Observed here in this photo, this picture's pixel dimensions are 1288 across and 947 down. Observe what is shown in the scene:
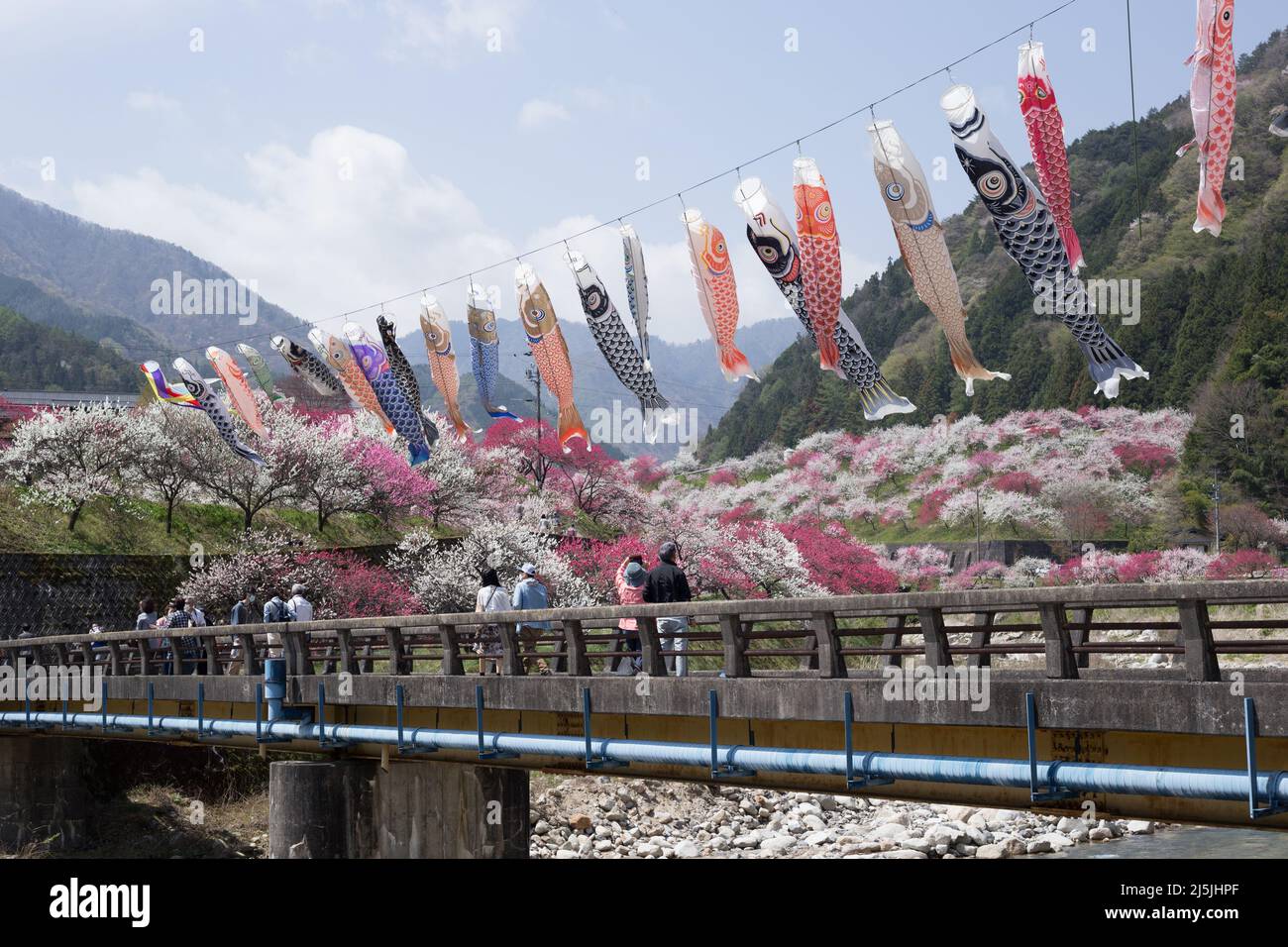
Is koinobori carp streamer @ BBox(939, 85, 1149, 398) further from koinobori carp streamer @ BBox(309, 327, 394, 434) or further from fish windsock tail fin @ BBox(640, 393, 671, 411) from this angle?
koinobori carp streamer @ BBox(309, 327, 394, 434)

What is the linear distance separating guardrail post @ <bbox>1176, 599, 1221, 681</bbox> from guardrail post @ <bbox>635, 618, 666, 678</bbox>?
4573mm

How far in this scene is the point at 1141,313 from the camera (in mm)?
73000

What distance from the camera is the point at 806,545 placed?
46250 millimetres

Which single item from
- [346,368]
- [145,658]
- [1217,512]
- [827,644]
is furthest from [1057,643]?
[1217,512]

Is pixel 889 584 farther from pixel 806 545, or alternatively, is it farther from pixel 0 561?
pixel 0 561

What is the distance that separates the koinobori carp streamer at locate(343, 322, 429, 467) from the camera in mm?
27656

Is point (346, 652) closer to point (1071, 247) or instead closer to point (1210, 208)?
point (1071, 247)

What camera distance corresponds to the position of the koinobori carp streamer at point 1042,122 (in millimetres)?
15016

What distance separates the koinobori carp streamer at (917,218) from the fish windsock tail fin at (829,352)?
6.22 ft

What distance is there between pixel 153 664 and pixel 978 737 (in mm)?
16287

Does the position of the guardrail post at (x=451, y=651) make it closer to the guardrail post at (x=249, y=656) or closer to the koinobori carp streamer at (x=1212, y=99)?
the guardrail post at (x=249, y=656)

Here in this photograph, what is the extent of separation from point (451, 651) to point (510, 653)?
0.99 metres

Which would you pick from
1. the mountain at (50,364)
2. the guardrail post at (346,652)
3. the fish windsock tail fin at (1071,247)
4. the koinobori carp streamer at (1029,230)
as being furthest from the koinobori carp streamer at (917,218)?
the mountain at (50,364)

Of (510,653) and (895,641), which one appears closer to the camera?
(510,653)
